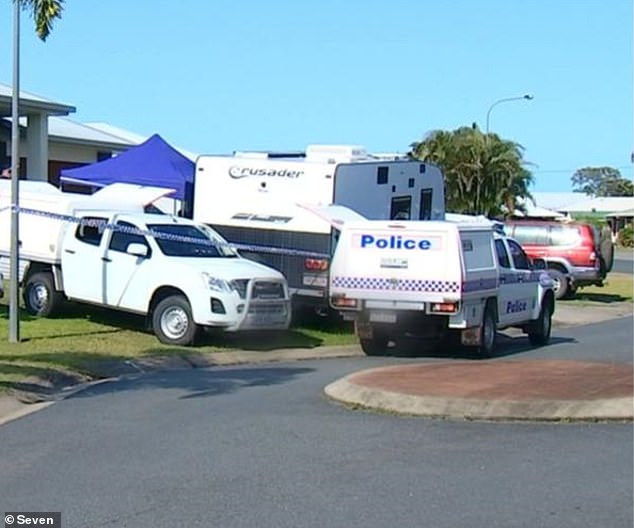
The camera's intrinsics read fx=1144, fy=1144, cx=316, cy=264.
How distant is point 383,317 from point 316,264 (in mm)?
2872

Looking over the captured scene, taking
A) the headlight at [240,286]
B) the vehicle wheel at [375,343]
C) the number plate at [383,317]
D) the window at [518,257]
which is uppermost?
the window at [518,257]

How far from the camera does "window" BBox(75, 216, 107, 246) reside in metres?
18.9

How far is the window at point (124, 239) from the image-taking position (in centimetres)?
1845

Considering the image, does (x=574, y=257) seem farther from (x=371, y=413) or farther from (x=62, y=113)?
(x=371, y=413)

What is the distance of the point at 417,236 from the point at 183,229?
13.7ft

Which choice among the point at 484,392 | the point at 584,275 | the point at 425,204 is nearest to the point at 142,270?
the point at 425,204

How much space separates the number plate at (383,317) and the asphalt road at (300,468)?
5366 mm

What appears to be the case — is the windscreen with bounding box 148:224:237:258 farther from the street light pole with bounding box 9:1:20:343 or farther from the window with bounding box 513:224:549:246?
the window with bounding box 513:224:549:246

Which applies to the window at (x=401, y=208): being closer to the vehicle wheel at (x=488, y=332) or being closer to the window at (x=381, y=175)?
the window at (x=381, y=175)

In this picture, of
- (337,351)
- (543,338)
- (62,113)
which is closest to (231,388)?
(337,351)

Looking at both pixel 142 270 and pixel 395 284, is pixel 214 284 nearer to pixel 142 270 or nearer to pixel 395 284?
pixel 142 270

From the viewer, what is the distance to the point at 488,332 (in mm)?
17891

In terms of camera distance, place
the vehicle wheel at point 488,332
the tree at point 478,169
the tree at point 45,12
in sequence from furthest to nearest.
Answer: the tree at point 478,169 < the vehicle wheel at point 488,332 < the tree at point 45,12

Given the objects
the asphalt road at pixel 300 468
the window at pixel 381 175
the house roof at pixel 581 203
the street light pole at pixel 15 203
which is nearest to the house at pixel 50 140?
the window at pixel 381 175
